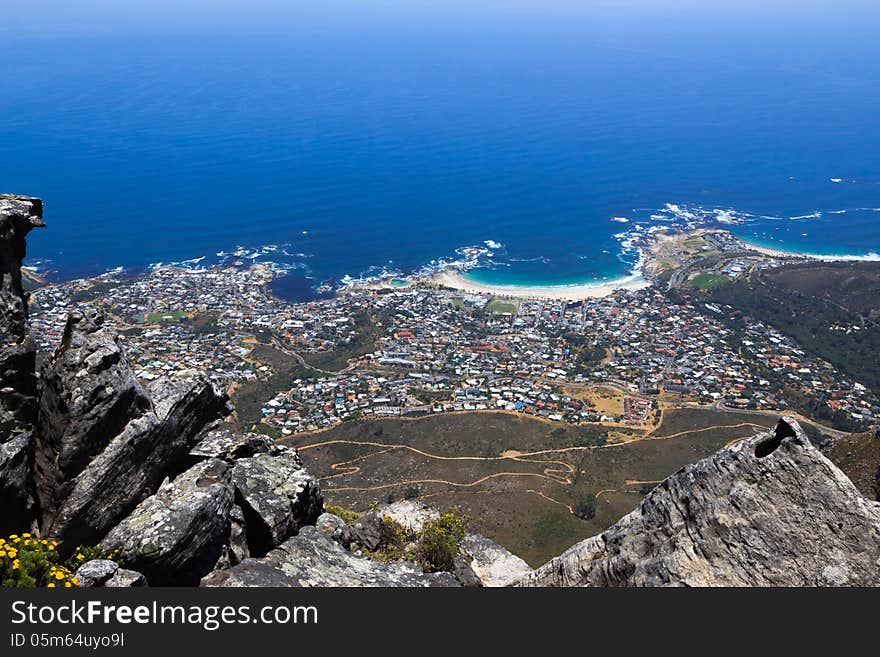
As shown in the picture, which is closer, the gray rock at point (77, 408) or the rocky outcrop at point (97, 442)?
the rocky outcrop at point (97, 442)

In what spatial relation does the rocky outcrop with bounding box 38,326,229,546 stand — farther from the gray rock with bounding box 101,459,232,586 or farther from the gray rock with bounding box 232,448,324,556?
the gray rock with bounding box 232,448,324,556

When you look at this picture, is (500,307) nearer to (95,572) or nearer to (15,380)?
(15,380)

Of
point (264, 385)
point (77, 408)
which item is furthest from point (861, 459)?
point (264, 385)

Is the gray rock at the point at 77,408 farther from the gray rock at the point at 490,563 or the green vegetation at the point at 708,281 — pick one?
the green vegetation at the point at 708,281

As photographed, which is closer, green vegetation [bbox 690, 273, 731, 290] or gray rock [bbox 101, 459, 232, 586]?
gray rock [bbox 101, 459, 232, 586]

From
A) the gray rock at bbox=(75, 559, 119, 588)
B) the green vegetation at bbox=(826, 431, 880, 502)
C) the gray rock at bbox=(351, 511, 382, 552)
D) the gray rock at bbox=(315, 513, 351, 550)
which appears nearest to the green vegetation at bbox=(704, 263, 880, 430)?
the green vegetation at bbox=(826, 431, 880, 502)

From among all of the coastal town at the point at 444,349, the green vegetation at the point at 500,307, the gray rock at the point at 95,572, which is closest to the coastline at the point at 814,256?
the coastal town at the point at 444,349
